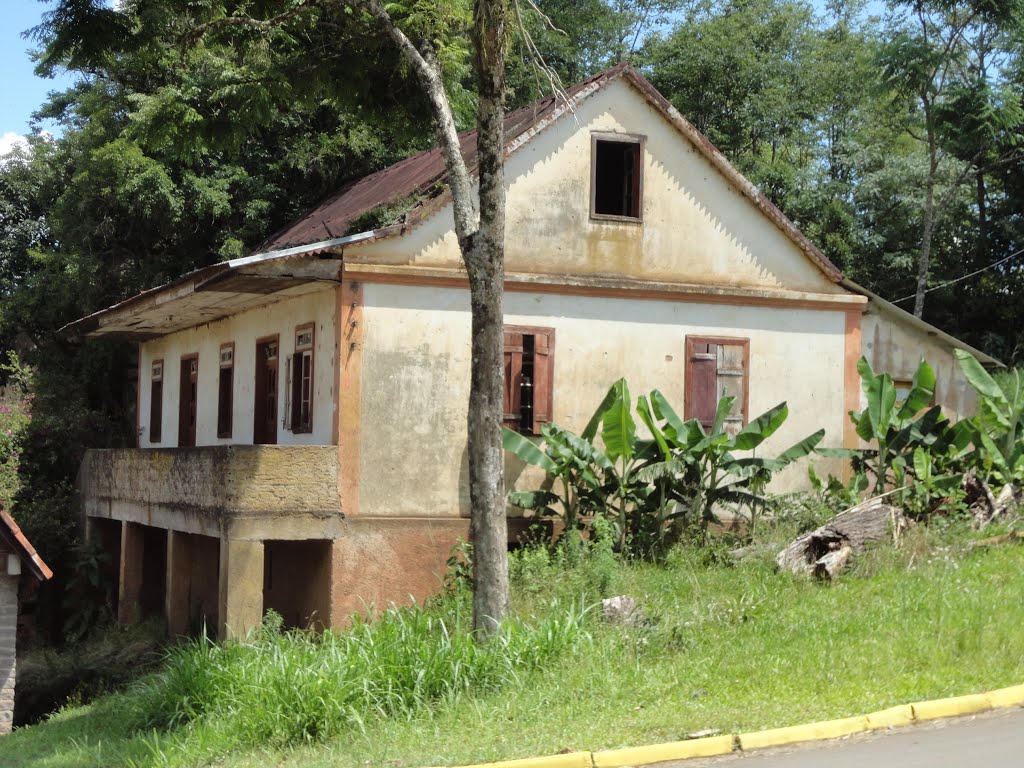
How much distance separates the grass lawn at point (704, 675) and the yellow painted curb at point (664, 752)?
267 mm

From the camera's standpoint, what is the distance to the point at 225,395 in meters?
21.3

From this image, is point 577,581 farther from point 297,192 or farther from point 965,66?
point 965,66

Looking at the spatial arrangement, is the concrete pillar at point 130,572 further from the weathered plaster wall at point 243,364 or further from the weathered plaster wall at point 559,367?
the weathered plaster wall at point 559,367

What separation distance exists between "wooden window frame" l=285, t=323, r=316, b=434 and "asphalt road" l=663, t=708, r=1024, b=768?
973 cm

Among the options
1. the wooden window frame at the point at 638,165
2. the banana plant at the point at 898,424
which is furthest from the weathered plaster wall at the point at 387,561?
the banana plant at the point at 898,424

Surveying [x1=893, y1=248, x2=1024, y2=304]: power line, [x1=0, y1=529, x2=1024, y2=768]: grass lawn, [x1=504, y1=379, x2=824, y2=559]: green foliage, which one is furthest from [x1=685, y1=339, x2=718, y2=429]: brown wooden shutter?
[x1=893, y1=248, x2=1024, y2=304]: power line

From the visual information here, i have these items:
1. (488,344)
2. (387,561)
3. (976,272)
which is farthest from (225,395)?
(976,272)

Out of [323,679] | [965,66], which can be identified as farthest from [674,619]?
[965,66]

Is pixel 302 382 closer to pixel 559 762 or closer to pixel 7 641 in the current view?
pixel 7 641

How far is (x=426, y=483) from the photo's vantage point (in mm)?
16672

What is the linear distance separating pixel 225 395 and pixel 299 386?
3.68 m

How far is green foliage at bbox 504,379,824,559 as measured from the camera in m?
16.5

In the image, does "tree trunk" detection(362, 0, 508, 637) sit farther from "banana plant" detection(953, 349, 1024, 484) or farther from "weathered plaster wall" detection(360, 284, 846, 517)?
"banana plant" detection(953, 349, 1024, 484)

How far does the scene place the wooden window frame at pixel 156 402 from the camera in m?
24.7
